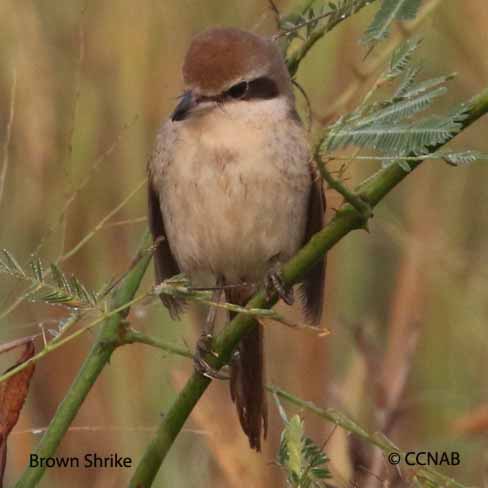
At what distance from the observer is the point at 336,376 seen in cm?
379

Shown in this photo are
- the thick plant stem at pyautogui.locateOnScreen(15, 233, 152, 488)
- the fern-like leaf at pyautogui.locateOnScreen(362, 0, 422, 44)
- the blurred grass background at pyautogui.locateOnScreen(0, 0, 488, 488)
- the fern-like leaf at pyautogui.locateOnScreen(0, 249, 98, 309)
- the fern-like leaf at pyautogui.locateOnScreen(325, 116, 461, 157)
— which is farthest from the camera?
the blurred grass background at pyautogui.locateOnScreen(0, 0, 488, 488)

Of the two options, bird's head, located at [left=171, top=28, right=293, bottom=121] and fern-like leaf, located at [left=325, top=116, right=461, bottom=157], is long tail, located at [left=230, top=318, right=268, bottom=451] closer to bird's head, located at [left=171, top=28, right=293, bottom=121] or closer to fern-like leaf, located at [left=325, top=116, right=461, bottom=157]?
bird's head, located at [left=171, top=28, right=293, bottom=121]

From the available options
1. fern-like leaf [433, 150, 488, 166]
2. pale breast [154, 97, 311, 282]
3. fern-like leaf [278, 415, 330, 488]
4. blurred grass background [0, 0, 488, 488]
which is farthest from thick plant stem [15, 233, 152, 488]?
blurred grass background [0, 0, 488, 488]

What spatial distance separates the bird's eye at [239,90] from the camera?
288cm

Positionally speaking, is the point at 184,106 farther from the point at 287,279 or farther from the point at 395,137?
the point at 395,137

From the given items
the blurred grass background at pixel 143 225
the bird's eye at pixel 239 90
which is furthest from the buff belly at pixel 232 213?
the blurred grass background at pixel 143 225

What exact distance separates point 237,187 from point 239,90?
0.23 m

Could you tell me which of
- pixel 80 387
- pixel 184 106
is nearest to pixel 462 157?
pixel 80 387

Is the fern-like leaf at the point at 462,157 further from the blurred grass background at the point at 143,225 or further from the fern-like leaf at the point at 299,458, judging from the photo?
the blurred grass background at the point at 143,225

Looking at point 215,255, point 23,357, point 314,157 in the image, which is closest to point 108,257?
point 215,255

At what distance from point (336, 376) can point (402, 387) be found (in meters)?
0.70

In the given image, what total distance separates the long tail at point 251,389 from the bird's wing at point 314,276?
0.17 metres

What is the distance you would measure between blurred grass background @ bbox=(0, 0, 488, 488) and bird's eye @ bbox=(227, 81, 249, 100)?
552 millimetres

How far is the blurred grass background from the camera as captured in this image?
354cm
